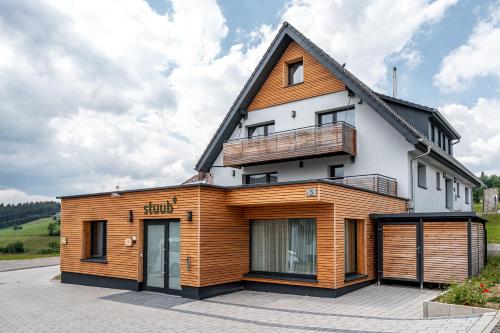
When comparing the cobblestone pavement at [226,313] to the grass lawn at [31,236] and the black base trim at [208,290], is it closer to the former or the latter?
the black base trim at [208,290]

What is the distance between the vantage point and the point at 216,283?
42.4ft

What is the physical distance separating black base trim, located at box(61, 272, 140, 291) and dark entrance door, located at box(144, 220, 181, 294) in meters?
0.59

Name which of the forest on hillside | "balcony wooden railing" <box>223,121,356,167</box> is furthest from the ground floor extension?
the forest on hillside

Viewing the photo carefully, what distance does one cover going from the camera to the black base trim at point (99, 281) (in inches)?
562

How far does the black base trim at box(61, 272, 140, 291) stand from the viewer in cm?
1427

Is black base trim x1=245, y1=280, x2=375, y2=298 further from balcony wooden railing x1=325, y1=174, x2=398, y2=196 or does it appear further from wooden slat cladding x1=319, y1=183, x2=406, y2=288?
balcony wooden railing x1=325, y1=174, x2=398, y2=196

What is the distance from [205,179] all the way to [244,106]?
21.8 feet

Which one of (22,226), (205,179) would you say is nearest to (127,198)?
(205,179)

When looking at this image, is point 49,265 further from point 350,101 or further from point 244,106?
point 350,101

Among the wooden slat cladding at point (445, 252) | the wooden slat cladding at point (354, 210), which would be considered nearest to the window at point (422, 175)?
the wooden slat cladding at point (354, 210)

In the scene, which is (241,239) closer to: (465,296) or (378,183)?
(378,183)

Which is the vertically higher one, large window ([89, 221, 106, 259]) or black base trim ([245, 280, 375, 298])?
large window ([89, 221, 106, 259])

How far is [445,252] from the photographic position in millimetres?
13289

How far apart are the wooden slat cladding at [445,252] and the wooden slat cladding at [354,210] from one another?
1688mm
